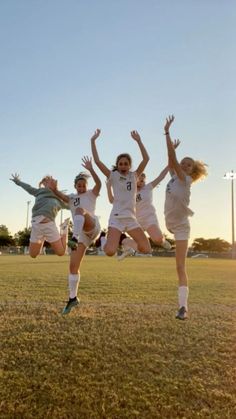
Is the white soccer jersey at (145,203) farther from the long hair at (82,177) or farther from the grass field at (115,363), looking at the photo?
the grass field at (115,363)

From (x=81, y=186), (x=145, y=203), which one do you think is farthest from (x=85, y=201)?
(x=145, y=203)

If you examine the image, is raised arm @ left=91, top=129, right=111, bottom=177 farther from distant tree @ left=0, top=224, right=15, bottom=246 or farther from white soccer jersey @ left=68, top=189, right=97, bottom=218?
distant tree @ left=0, top=224, right=15, bottom=246

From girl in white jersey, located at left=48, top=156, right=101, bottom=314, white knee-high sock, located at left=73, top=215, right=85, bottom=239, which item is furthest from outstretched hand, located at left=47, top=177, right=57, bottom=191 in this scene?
white knee-high sock, located at left=73, top=215, right=85, bottom=239

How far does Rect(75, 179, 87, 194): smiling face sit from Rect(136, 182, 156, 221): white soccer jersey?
1.04 m

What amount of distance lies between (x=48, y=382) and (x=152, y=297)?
29.3 ft

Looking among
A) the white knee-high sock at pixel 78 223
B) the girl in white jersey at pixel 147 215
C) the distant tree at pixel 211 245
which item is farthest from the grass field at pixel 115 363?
the distant tree at pixel 211 245

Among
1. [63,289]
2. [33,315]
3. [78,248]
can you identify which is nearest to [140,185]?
[78,248]

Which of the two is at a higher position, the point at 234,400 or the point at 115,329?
the point at 115,329

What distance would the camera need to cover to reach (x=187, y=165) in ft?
26.8

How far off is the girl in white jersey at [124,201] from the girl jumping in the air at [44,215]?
1482mm

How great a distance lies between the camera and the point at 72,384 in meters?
8.98

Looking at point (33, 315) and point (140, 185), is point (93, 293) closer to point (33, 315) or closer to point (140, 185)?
point (33, 315)

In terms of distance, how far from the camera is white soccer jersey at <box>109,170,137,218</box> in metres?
8.17

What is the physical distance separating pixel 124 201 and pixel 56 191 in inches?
61.9
